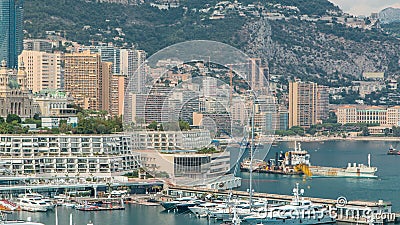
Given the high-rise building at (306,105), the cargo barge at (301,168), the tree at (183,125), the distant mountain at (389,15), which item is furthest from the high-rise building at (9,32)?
the distant mountain at (389,15)

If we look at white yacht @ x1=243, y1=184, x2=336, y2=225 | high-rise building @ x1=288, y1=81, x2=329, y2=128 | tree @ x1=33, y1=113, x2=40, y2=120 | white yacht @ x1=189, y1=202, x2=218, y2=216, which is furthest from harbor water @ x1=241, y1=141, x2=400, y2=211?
high-rise building @ x1=288, y1=81, x2=329, y2=128

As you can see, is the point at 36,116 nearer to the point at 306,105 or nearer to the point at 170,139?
the point at 170,139

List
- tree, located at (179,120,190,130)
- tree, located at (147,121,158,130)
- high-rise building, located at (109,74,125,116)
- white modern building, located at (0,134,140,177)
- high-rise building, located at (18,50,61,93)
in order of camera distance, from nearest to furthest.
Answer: tree, located at (147,121,158,130)
tree, located at (179,120,190,130)
white modern building, located at (0,134,140,177)
high-rise building, located at (109,74,125,116)
high-rise building, located at (18,50,61,93)

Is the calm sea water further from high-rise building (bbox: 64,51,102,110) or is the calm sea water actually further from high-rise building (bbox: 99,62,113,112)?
high-rise building (bbox: 64,51,102,110)

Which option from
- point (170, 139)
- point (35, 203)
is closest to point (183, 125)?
point (170, 139)

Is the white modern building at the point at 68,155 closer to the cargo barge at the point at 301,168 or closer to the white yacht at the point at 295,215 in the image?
the cargo barge at the point at 301,168

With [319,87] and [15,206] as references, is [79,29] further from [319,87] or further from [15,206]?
[15,206]
